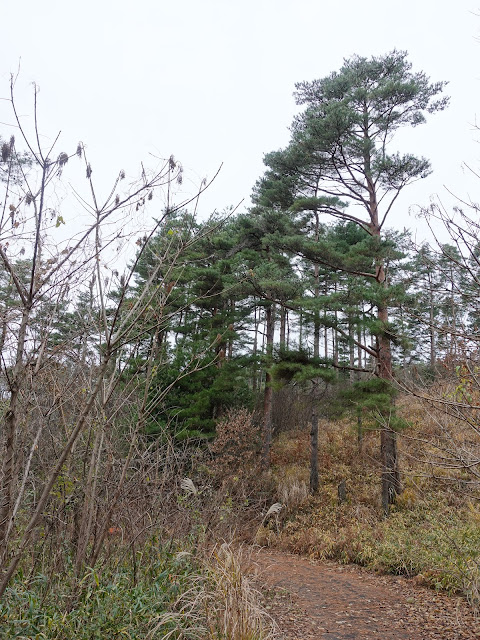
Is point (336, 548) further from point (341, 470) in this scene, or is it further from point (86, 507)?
point (86, 507)

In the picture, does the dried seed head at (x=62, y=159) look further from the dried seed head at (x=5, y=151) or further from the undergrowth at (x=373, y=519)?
the undergrowth at (x=373, y=519)

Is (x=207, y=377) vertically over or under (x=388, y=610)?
over

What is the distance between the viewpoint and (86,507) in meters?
3.80

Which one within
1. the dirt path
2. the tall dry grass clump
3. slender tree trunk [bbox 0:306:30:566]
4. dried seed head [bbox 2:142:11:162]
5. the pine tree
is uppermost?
the pine tree

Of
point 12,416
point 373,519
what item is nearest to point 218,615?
point 12,416

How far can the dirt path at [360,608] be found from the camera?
16.7ft

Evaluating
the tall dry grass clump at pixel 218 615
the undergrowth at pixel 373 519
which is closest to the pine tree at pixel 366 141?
the undergrowth at pixel 373 519

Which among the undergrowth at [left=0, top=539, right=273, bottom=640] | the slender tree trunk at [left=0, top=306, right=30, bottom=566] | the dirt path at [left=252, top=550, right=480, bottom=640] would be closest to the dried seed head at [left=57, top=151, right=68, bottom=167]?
the slender tree trunk at [left=0, top=306, right=30, bottom=566]

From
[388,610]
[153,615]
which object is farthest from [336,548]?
[153,615]

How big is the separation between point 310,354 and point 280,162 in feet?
17.0

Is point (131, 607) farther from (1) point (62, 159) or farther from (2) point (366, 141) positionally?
(2) point (366, 141)

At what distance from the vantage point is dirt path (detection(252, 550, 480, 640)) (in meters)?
5.08

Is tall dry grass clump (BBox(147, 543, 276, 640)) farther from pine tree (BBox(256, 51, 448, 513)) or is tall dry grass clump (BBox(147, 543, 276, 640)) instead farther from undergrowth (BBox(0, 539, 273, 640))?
pine tree (BBox(256, 51, 448, 513))

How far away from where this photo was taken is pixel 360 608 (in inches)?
237
